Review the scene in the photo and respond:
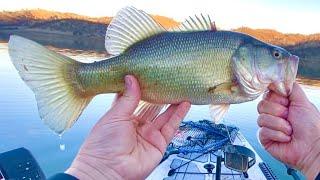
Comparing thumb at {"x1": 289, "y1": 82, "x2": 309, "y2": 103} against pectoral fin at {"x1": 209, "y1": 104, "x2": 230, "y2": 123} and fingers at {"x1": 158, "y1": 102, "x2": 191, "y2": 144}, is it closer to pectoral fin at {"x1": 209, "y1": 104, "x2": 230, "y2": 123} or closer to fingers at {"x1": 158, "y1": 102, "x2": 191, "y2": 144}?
pectoral fin at {"x1": 209, "y1": 104, "x2": 230, "y2": 123}

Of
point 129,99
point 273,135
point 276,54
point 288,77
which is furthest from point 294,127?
point 129,99

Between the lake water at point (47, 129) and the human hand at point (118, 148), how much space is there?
A: 8.00m

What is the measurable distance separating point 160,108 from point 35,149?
31.2 feet

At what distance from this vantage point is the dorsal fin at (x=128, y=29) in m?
3.06

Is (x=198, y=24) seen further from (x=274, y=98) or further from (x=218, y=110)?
(x=274, y=98)

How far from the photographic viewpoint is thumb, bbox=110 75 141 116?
2.96 m

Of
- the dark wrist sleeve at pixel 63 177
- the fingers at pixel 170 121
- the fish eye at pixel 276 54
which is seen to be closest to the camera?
the dark wrist sleeve at pixel 63 177

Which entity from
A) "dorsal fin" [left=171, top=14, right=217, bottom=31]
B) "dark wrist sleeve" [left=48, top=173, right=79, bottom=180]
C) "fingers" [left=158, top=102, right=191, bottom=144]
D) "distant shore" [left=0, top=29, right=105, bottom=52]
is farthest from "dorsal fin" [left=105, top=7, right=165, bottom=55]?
"distant shore" [left=0, top=29, right=105, bottom=52]

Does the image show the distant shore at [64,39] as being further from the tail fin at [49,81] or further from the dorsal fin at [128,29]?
the tail fin at [49,81]

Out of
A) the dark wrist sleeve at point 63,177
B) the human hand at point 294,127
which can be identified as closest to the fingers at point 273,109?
the human hand at point 294,127

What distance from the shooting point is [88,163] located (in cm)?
296

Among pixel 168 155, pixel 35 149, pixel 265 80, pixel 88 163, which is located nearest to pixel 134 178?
pixel 88 163

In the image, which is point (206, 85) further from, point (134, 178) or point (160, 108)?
point (134, 178)

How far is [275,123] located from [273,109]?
9 centimetres
